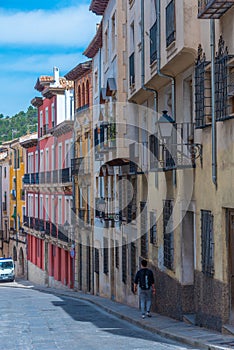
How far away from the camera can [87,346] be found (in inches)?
586

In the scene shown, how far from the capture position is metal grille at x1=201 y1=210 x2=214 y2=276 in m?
15.6

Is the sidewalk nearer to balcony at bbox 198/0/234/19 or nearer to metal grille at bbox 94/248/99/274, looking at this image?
balcony at bbox 198/0/234/19

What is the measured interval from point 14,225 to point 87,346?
180ft

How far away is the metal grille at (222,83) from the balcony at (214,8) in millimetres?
555

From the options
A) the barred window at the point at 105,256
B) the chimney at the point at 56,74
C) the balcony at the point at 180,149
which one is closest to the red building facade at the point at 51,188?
the chimney at the point at 56,74

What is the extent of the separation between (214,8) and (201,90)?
108 inches

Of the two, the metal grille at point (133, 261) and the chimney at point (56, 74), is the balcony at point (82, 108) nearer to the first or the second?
the chimney at point (56, 74)

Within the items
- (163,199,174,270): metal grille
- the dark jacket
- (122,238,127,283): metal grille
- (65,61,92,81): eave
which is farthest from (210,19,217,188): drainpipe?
(65,61,92,81): eave

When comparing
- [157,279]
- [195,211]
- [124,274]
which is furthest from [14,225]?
[195,211]

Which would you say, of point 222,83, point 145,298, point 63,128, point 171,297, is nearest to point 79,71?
point 63,128

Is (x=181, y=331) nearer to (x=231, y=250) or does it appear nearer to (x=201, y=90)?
(x=231, y=250)

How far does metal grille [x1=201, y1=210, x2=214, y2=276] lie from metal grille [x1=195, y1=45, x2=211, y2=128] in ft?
6.64

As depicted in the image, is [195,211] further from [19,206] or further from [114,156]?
[19,206]

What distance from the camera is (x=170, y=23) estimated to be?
57.3 ft
